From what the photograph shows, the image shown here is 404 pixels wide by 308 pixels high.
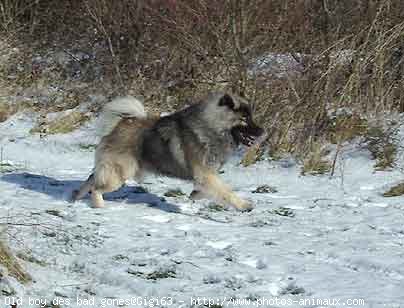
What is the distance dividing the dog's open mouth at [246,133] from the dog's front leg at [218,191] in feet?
1.35

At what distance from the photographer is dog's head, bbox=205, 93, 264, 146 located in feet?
19.6

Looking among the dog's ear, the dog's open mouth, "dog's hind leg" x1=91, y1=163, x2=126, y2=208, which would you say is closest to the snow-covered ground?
"dog's hind leg" x1=91, y1=163, x2=126, y2=208

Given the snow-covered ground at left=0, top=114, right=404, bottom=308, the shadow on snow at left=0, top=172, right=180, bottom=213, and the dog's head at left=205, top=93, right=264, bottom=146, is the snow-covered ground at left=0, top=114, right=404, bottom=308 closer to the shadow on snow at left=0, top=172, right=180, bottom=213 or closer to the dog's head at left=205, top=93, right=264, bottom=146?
the shadow on snow at left=0, top=172, right=180, bottom=213

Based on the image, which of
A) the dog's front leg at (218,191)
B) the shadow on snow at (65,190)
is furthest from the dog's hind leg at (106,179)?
the dog's front leg at (218,191)

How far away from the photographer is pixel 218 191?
5902mm

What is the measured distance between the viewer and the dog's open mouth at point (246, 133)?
6031 mm

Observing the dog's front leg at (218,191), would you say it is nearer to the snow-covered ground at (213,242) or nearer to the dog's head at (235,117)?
the snow-covered ground at (213,242)

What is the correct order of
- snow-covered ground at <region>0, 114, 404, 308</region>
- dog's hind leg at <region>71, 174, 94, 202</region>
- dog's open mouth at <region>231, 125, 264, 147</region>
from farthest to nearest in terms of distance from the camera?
dog's hind leg at <region>71, 174, 94, 202</region>, dog's open mouth at <region>231, 125, 264, 147</region>, snow-covered ground at <region>0, 114, 404, 308</region>

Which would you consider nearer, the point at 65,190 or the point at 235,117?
the point at 235,117

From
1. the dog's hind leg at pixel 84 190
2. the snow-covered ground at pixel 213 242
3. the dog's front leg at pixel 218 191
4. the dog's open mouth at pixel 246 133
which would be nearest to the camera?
the snow-covered ground at pixel 213 242

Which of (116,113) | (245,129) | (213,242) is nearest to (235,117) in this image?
(245,129)

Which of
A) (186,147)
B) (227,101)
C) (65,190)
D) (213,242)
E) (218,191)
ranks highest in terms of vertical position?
(227,101)

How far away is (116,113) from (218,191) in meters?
1.23

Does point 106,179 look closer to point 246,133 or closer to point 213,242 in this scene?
point 246,133
